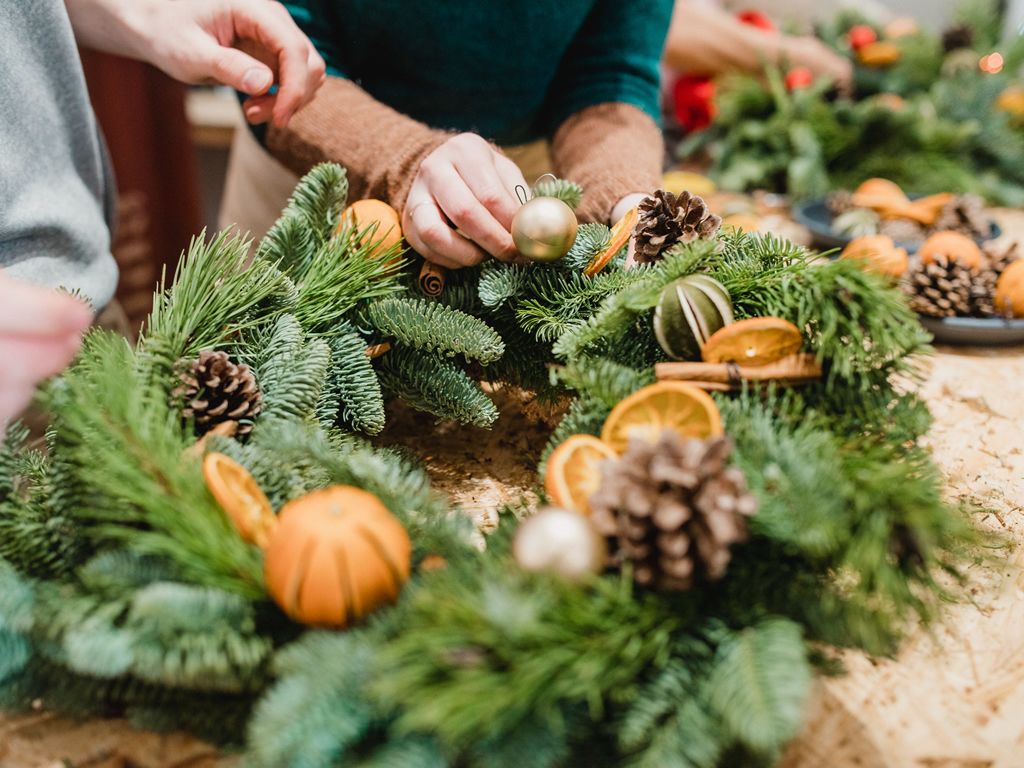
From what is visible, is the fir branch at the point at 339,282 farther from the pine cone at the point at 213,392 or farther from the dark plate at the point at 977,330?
the dark plate at the point at 977,330

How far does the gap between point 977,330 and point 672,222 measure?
49cm

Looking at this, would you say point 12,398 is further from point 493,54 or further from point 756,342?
point 493,54

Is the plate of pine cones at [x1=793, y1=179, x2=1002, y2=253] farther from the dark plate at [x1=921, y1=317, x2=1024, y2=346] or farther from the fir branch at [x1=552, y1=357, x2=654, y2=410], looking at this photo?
the fir branch at [x1=552, y1=357, x2=654, y2=410]

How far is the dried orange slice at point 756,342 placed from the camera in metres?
0.50

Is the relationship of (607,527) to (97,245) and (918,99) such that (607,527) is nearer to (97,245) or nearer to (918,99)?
(97,245)

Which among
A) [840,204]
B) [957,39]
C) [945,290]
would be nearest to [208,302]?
[945,290]

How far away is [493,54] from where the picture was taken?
0.96 metres

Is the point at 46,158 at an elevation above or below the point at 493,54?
below

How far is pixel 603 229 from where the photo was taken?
657 mm

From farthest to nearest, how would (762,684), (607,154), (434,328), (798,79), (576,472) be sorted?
(798,79), (607,154), (434,328), (576,472), (762,684)

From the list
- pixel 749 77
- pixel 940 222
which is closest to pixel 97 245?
pixel 940 222

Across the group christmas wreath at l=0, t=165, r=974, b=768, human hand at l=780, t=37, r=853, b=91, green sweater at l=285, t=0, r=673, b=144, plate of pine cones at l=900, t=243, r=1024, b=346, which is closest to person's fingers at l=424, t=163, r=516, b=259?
christmas wreath at l=0, t=165, r=974, b=768

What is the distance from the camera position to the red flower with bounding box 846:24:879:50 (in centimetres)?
167

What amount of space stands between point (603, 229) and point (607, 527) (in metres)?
0.32
